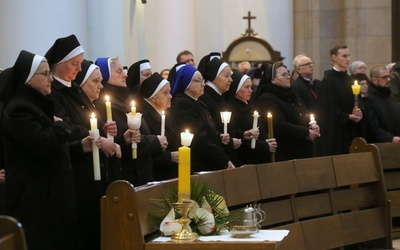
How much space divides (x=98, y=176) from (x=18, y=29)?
324 cm

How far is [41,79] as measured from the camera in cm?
638

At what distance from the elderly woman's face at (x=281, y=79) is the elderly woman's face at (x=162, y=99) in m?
2.57

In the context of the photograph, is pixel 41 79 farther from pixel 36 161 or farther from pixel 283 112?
pixel 283 112

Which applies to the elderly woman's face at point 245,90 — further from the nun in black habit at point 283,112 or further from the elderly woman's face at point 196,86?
the elderly woman's face at point 196,86

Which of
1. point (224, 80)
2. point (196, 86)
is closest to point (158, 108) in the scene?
point (196, 86)

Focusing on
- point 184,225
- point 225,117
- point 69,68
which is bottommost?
point 184,225

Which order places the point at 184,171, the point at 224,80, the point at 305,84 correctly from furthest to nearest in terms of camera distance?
the point at 305,84, the point at 224,80, the point at 184,171

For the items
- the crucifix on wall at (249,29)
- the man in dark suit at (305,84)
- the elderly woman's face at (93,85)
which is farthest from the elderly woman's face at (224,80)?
the crucifix on wall at (249,29)

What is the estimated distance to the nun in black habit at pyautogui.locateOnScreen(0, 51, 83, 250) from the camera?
246 inches

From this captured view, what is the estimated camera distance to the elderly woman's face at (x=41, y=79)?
6363 millimetres

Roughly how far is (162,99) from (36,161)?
2.10m

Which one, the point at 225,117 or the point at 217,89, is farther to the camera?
the point at 217,89

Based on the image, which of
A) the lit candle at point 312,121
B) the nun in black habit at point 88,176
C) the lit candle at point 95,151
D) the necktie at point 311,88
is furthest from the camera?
the necktie at point 311,88

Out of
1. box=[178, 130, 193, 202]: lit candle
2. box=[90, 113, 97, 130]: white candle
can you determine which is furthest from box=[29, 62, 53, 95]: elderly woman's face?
box=[178, 130, 193, 202]: lit candle
